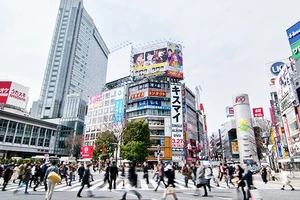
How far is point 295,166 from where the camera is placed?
38.4 meters

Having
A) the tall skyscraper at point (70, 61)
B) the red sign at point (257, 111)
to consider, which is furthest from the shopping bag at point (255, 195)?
the tall skyscraper at point (70, 61)

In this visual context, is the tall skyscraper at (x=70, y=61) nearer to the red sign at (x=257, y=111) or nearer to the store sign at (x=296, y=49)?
the red sign at (x=257, y=111)

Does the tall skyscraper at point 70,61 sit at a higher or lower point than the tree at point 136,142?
higher

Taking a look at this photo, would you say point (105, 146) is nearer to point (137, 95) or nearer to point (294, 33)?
point (137, 95)

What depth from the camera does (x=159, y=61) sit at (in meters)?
53.4

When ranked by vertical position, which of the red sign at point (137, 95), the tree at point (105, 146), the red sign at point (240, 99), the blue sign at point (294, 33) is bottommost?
the tree at point (105, 146)

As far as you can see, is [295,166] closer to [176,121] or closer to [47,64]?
[176,121]

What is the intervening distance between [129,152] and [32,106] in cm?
8510

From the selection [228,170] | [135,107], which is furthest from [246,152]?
[228,170]

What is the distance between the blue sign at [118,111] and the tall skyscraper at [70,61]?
110ft

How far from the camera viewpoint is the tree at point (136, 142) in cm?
3456

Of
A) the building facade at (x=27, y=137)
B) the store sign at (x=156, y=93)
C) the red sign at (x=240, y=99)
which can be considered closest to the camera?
the store sign at (x=156, y=93)

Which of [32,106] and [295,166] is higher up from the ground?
[32,106]

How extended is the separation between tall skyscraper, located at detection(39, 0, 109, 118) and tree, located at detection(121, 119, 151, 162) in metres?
51.0
